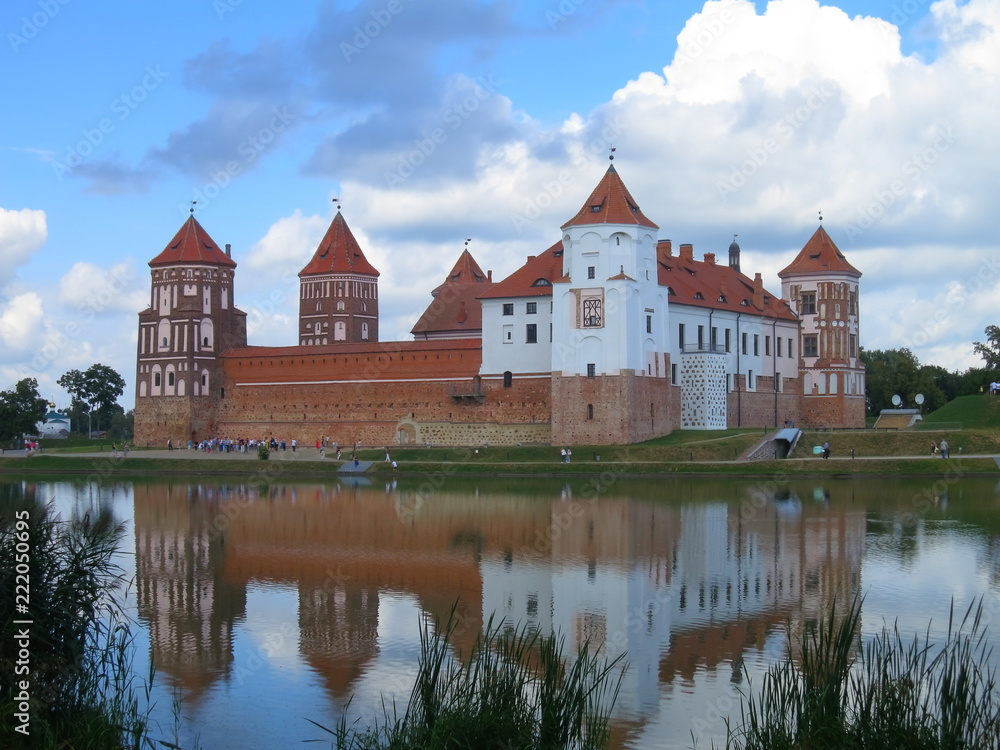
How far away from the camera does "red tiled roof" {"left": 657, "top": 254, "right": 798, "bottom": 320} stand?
55031mm

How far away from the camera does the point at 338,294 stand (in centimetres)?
7300

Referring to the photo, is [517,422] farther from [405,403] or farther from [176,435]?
[176,435]

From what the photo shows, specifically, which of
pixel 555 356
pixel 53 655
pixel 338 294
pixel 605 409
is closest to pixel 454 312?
pixel 338 294

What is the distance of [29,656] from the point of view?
37.1 feet

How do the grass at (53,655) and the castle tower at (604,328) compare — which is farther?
the castle tower at (604,328)

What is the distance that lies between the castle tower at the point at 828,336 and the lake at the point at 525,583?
81.5ft

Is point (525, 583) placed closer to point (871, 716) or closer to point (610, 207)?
point (871, 716)

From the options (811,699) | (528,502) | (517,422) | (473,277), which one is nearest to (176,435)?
(517,422)

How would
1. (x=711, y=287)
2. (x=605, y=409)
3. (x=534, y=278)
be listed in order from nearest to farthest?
(x=605, y=409) < (x=534, y=278) < (x=711, y=287)

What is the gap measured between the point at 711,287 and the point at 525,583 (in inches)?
1560

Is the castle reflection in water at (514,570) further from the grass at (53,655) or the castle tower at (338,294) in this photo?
the castle tower at (338,294)

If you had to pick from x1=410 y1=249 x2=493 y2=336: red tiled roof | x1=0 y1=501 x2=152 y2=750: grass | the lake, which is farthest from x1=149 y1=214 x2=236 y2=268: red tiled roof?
x1=0 y1=501 x2=152 y2=750: grass

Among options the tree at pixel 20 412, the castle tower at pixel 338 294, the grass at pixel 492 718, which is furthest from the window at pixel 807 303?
the grass at pixel 492 718

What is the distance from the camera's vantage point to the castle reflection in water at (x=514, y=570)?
51.9ft
